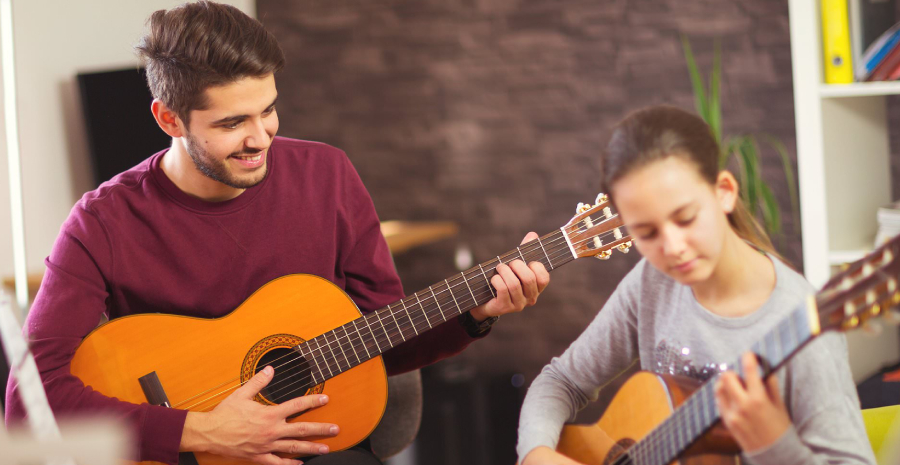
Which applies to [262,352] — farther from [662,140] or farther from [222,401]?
[662,140]

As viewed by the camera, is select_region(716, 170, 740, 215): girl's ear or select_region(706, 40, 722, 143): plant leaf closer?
select_region(716, 170, 740, 215): girl's ear

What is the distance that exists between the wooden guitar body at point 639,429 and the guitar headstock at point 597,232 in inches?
10.7

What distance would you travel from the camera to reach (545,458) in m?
1.08

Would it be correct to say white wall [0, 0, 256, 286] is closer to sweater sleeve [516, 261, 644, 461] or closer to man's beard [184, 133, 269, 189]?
man's beard [184, 133, 269, 189]

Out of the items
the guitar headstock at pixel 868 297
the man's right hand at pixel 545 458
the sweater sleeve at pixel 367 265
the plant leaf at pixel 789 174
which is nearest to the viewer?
the guitar headstock at pixel 868 297

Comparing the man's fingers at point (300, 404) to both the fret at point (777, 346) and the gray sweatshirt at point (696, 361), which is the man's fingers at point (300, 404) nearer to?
the gray sweatshirt at point (696, 361)

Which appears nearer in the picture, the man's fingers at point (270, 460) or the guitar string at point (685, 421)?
the guitar string at point (685, 421)

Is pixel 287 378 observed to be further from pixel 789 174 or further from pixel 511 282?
pixel 789 174

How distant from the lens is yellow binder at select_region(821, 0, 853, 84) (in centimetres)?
183

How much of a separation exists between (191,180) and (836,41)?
1.50 m

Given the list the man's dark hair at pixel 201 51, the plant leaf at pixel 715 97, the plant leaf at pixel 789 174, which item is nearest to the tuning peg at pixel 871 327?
the man's dark hair at pixel 201 51

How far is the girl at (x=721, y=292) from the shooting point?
2.56 feet

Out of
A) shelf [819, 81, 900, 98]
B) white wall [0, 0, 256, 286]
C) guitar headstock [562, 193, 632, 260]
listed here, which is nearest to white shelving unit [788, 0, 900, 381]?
shelf [819, 81, 900, 98]

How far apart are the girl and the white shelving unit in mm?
1051
